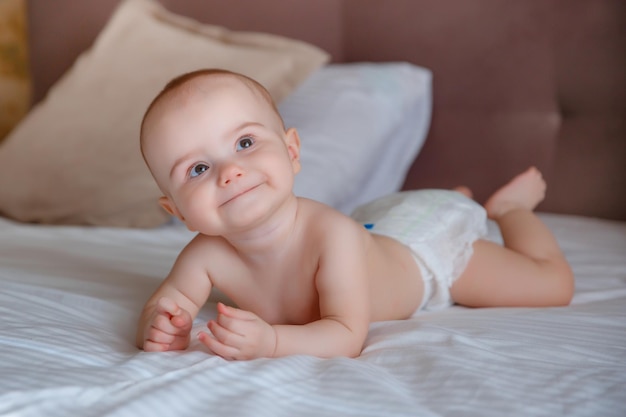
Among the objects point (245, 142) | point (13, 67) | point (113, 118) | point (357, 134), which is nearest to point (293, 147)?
point (245, 142)

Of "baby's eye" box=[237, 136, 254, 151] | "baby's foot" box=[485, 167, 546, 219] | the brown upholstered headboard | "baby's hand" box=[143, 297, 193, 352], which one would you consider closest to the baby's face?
"baby's eye" box=[237, 136, 254, 151]

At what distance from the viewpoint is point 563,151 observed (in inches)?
73.9

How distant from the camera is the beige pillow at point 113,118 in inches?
71.3

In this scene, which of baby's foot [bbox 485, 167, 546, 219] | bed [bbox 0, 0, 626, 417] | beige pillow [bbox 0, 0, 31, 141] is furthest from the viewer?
beige pillow [bbox 0, 0, 31, 141]

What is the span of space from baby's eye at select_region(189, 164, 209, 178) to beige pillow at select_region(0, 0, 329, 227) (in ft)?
2.55

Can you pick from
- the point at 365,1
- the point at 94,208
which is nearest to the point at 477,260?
the point at 94,208

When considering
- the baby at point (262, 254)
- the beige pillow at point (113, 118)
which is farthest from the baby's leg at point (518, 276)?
the beige pillow at point (113, 118)

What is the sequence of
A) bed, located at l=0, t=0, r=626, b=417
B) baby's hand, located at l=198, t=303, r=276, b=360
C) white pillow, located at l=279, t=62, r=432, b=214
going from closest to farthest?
baby's hand, located at l=198, t=303, r=276, b=360 → bed, located at l=0, t=0, r=626, b=417 → white pillow, located at l=279, t=62, r=432, b=214

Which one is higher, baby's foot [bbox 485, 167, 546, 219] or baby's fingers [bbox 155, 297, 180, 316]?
baby's foot [bbox 485, 167, 546, 219]

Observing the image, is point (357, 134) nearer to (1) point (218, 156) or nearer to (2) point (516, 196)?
(2) point (516, 196)

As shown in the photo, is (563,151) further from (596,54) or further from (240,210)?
(240,210)

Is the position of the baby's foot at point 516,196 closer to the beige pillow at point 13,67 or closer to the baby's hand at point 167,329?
the baby's hand at point 167,329

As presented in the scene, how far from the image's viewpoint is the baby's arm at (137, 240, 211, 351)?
95cm

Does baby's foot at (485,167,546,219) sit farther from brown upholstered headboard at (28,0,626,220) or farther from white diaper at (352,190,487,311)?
brown upholstered headboard at (28,0,626,220)
